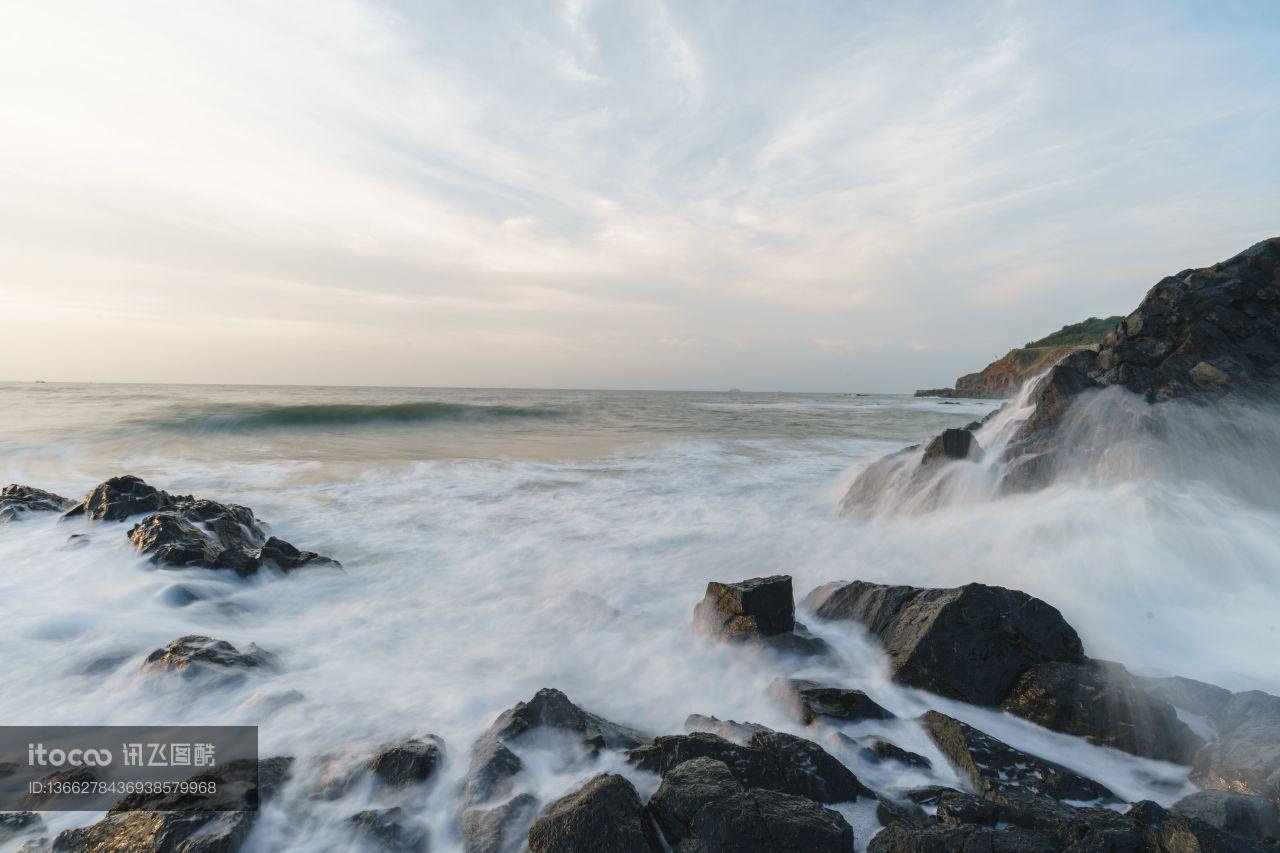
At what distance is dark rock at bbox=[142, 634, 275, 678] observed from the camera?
13.0 feet

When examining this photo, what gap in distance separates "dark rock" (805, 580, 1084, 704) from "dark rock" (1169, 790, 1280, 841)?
1229 mm

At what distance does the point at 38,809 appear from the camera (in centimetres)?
277

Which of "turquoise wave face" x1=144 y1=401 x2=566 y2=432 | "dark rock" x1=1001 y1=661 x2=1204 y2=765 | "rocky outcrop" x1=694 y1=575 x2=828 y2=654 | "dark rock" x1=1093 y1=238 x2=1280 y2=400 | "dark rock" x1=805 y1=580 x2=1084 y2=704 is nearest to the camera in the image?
"dark rock" x1=1001 y1=661 x2=1204 y2=765

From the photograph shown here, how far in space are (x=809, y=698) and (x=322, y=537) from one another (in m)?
7.14

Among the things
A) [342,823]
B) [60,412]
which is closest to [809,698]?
[342,823]

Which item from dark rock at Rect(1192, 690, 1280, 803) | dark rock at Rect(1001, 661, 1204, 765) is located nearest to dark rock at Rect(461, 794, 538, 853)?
dark rock at Rect(1001, 661, 1204, 765)

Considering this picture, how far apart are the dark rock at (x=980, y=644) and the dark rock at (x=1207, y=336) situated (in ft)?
16.5

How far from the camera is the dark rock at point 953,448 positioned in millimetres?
8461

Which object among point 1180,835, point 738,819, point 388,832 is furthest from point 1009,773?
point 388,832

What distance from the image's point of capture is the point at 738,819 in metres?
2.39

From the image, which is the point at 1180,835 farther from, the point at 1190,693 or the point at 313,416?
the point at 313,416

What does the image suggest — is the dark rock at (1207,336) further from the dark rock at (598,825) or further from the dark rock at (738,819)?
the dark rock at (598,825)

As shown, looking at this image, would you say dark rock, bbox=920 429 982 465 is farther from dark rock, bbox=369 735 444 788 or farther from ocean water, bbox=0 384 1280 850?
dark rock, bbox=369 735 444 788

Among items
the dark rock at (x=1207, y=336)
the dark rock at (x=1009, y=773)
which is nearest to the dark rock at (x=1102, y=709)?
the dark rock at (x=1009, y=773)
